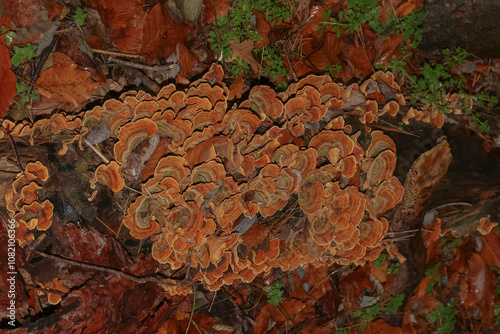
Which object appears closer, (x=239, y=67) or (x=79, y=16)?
(x=79, y=16)

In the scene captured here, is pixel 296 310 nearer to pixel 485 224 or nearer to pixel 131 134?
pixel 485 224

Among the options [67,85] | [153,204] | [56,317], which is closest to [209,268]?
[153,204]

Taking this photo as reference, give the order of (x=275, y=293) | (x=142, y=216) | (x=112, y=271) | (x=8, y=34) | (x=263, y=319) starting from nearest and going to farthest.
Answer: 1. (x=142, y=216)
2. (x=112, y=271)
3. (x=8, y=34)
4. (x=275, y=293)
5. (x=263, y=319)

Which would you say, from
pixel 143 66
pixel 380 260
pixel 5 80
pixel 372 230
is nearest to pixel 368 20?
pixel 372 230

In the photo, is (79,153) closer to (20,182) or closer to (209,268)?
(20,182)

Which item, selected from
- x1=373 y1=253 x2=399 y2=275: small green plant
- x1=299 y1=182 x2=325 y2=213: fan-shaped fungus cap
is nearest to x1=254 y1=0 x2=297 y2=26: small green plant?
x1=299 y1=182 x2=325 y2=213: fan-shaped fungus cap

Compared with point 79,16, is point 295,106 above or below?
below

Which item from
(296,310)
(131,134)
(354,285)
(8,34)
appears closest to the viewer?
(131,134)
